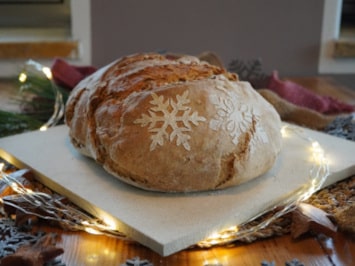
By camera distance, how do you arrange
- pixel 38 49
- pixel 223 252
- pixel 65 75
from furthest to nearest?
1. pixel 38 49
2. pixel 65 75
3. pixel 223 252

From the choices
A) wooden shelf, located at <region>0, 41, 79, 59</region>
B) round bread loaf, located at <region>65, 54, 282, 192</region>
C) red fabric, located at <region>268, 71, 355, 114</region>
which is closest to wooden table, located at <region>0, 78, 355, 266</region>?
round bread loaf, located at <region>65, 54, 282, 192</region>

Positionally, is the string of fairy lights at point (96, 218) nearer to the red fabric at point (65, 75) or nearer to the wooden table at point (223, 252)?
the wooden table at point (223, 252)

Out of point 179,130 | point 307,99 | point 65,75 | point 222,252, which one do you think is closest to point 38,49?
point 65,75

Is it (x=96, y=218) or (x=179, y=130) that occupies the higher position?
(x=179, y=130)

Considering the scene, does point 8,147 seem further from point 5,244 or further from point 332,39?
point 332,39

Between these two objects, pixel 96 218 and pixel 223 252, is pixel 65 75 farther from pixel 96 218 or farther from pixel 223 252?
pixel 223 252
